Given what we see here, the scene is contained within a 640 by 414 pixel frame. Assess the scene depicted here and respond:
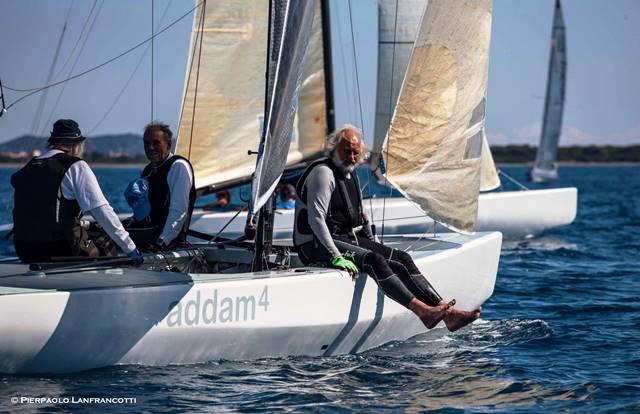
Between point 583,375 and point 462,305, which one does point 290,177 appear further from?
point 583,375

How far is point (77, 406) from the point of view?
17.0 feet

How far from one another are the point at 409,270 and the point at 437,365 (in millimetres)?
615

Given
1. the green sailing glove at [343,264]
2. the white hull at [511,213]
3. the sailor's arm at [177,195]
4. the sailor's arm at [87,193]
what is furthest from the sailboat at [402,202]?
the sailor's arm at [87,193]

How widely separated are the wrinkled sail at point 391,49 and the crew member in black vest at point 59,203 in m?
8.22

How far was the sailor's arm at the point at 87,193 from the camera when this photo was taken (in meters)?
5.73

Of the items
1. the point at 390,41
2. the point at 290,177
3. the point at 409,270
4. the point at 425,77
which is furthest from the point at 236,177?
the point at 409,270

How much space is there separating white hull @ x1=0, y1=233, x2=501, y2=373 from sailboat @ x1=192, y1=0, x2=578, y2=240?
597 centimetres

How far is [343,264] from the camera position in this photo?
6.32 metres

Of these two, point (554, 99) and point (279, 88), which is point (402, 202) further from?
point (554, 99)

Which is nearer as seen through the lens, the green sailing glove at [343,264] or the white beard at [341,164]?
the green sailing glove at [343,264]

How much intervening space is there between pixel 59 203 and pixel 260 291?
3.97ft

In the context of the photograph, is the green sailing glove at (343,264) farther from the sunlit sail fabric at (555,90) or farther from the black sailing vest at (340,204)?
the sunlit sail fabric at (555,90)

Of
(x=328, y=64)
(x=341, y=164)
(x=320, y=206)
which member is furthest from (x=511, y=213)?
(x=320, y=206)

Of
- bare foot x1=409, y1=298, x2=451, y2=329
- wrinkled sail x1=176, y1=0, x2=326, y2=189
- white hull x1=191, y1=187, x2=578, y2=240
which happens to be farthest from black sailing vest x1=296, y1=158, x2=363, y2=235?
white hull x1=191, y1=187, x2=578, y2=240
